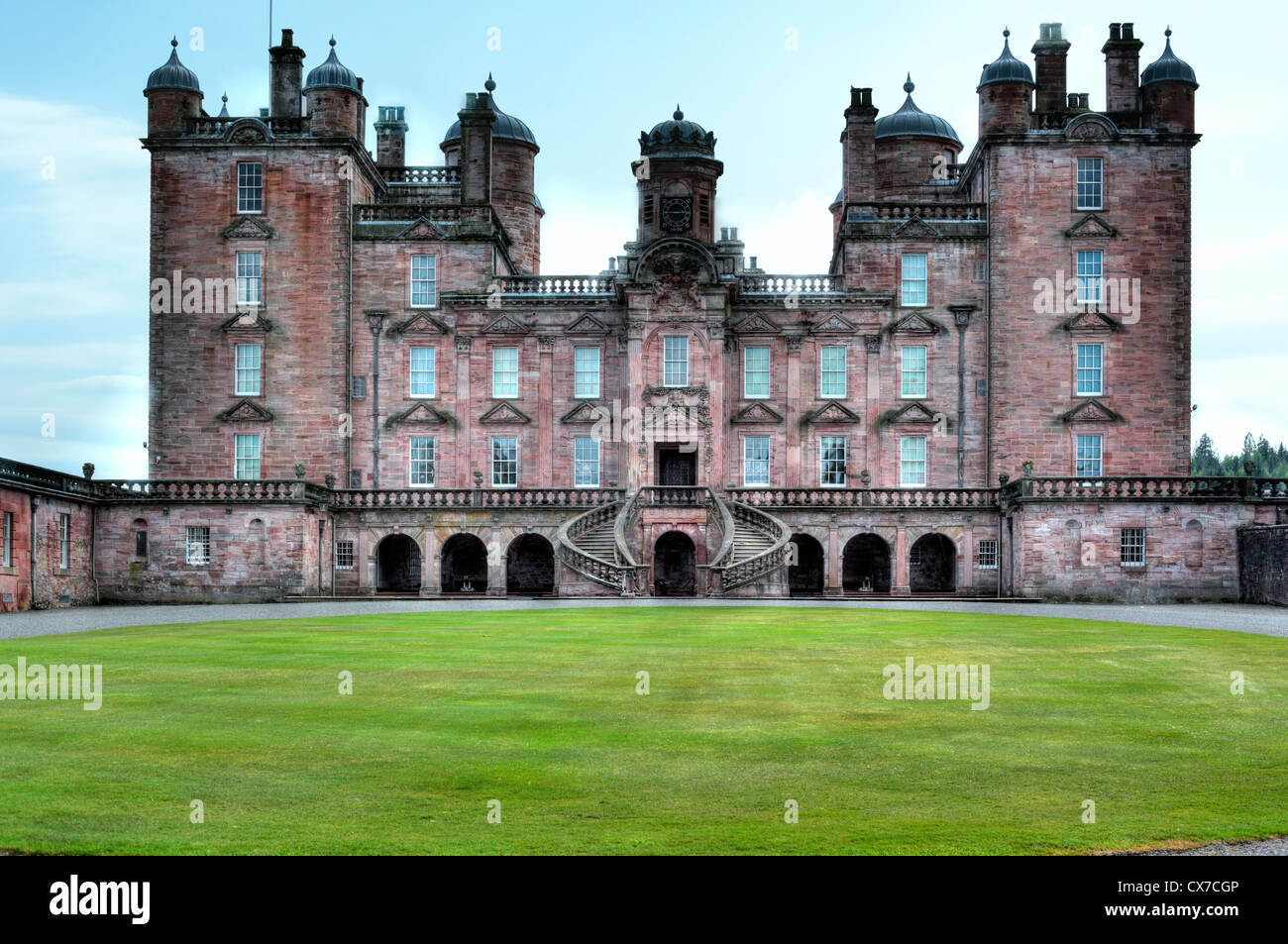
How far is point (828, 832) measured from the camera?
356 inches

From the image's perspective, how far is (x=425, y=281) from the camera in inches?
2386

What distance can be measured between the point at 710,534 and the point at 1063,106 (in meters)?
25.4

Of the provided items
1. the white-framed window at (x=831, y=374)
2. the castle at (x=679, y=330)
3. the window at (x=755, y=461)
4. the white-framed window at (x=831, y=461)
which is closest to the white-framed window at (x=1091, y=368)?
the castle at (x=679, y=330)

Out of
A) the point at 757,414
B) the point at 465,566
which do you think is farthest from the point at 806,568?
the point at 465,566

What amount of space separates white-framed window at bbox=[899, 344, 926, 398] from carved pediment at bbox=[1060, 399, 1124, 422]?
631 cm

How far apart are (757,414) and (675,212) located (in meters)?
10.1

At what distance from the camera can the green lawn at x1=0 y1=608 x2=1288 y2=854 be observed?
356 inches

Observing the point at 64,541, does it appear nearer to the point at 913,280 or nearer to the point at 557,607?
the point at 557,607

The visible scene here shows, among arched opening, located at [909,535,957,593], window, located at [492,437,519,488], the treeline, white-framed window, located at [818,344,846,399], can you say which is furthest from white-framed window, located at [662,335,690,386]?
the treeline

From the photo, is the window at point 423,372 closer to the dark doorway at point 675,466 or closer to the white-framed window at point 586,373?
the white-framed window at point 586,373

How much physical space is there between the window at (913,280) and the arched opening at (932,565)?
10723 mm

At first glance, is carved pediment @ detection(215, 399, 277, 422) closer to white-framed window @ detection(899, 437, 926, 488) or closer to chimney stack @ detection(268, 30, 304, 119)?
chimney stack @ detection(268, 30, 304, 119)

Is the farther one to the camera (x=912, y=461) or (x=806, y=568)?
(x=912, y=461)
